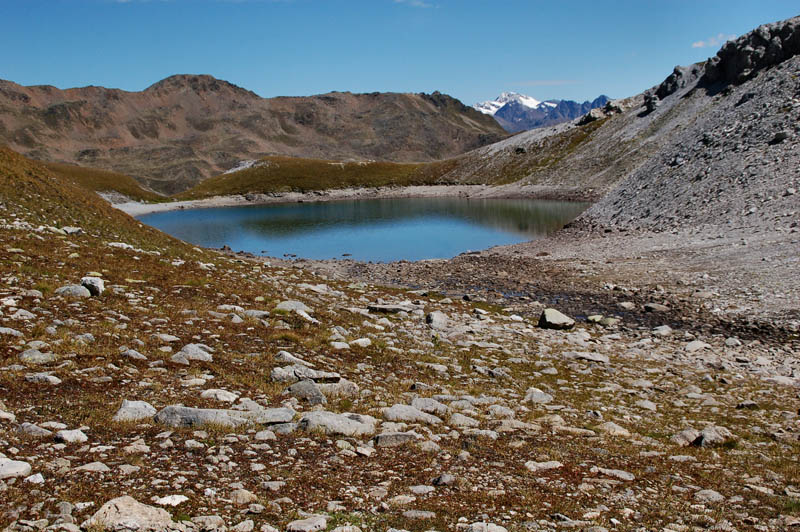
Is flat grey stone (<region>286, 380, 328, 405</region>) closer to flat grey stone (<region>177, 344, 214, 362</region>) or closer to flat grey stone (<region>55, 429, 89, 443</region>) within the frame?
flat grey stone (<region>177, 344, 214, 362</region>)

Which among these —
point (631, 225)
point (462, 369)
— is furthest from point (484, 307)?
point (631, 225)

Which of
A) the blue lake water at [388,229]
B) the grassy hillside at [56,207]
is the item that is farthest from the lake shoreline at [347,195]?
the grassy hillside at [56,207]

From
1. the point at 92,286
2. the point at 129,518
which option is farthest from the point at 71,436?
the point at 92,286

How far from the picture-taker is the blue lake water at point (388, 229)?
210 feet

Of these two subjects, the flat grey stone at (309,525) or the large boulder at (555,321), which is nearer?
the flat grey stone at (309,525)

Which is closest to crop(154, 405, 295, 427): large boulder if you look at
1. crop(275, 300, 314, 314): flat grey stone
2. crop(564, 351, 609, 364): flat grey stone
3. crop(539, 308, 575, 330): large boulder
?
crop(275, 300, 314, 314): flat grey stone

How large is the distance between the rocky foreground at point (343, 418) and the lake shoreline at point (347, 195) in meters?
115

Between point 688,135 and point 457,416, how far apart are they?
6017cm

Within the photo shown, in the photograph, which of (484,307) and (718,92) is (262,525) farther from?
(718,92)

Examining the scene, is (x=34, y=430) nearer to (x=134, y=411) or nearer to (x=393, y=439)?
(x=134, y=411)

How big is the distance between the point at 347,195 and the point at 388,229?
96546 millimetres

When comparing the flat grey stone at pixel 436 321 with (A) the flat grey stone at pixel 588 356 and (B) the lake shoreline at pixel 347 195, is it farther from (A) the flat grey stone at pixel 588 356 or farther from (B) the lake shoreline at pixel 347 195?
(B) the lake shoreline at pixel 347 195

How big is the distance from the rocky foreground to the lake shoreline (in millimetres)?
115409

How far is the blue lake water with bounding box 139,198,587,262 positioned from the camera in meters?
63.9
